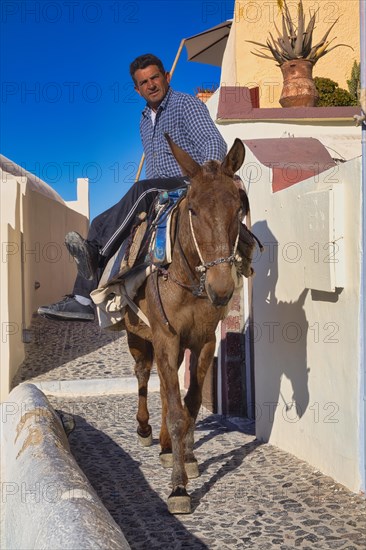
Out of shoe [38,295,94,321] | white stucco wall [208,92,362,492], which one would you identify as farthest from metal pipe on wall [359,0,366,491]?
shoe [38,295,94,321]

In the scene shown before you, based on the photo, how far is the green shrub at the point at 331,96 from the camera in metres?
10.8

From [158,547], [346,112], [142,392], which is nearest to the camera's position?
[158,547]

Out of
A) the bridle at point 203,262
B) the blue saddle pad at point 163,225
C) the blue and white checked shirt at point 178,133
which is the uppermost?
the blue and white checked shirt at point 178,133

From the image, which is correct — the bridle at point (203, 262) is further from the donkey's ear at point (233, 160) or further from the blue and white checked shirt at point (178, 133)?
the blue and white checked shirt at point (178, 133)

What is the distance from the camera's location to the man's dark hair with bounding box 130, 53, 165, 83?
5.59m

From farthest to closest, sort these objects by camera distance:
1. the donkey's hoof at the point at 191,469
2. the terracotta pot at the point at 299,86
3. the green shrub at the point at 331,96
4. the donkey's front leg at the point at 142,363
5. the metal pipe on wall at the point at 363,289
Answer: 1. the green shrub at the point at 331,96
2. the terracotta pot at the point at 299,86
3. the donkey's front leg at the point at 142,363
4. the donkey's hoof at the point at 191,469
5. the metal pipe on wall at the point at 363,289

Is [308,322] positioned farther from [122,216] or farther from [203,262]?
[122,216]

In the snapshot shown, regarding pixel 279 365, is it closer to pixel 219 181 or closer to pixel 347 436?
pixel 347 436

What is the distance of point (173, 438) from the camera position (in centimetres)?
468

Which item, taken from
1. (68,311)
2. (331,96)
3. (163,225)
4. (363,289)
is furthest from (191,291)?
(331,96)

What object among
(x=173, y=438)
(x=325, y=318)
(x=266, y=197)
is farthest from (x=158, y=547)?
(x=266, y=197)

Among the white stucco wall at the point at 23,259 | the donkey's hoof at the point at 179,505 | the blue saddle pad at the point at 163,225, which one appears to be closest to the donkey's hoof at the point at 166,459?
the donkey's hoof at the point at 179,505

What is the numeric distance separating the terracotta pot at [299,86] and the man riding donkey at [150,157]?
12.7ft

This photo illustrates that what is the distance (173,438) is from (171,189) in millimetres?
1934
